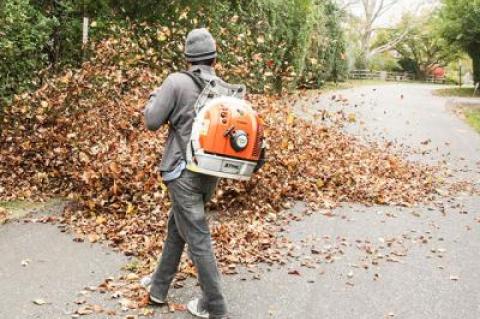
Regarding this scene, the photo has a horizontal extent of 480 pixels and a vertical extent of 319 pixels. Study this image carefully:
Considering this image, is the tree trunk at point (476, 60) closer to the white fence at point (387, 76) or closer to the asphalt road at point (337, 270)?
the white fence at point (387, 76)

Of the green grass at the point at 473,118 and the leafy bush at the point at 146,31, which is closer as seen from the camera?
the leafy bush at the point at 146,31

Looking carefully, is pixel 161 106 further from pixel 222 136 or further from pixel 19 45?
pixel 19 45

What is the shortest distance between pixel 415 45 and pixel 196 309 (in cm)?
6248

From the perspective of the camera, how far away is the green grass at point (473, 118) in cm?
1875

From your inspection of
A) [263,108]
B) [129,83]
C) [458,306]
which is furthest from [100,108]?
[458,306]

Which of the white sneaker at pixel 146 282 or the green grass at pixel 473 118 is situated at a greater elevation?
the green grass at pixel 473 118

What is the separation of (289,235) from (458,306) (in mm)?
2290

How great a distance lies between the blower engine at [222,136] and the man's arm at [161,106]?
0.65ft

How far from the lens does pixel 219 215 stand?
25.2 feet

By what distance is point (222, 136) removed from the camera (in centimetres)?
420

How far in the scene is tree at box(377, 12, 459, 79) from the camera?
199ft

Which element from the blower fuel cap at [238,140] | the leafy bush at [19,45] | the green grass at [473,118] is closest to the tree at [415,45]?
the green grass at [473,118]

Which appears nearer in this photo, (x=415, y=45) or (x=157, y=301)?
(x=157, y=301)

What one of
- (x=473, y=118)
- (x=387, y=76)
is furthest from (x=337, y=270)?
(x=387, y=76)
